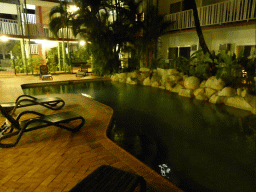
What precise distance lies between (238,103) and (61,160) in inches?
264

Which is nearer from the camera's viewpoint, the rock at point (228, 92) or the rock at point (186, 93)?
the rock at point (228, 92)

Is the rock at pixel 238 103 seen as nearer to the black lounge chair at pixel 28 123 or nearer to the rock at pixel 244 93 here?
the rock at pixel 244 93

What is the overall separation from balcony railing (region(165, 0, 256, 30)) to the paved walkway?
9284 mm

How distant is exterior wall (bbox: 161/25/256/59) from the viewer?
10.7 m

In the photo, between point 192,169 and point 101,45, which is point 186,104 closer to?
point 192,169

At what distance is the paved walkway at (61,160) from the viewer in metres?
2.61

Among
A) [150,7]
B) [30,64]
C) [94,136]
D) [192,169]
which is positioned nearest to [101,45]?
[150,7]

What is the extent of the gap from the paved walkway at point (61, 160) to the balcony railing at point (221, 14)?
30.5ft

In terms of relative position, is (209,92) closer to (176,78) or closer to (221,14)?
(176,78)

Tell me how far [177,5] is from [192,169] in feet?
47.4

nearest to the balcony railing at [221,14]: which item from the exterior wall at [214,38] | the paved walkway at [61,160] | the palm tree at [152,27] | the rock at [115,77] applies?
the exterior wall at [214,38]

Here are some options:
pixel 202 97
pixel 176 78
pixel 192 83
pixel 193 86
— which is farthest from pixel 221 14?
pixel 202 97

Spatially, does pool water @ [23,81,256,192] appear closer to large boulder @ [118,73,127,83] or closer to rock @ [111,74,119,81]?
large boulder @ [118,73,127,83]

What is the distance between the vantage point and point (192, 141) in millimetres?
4609
